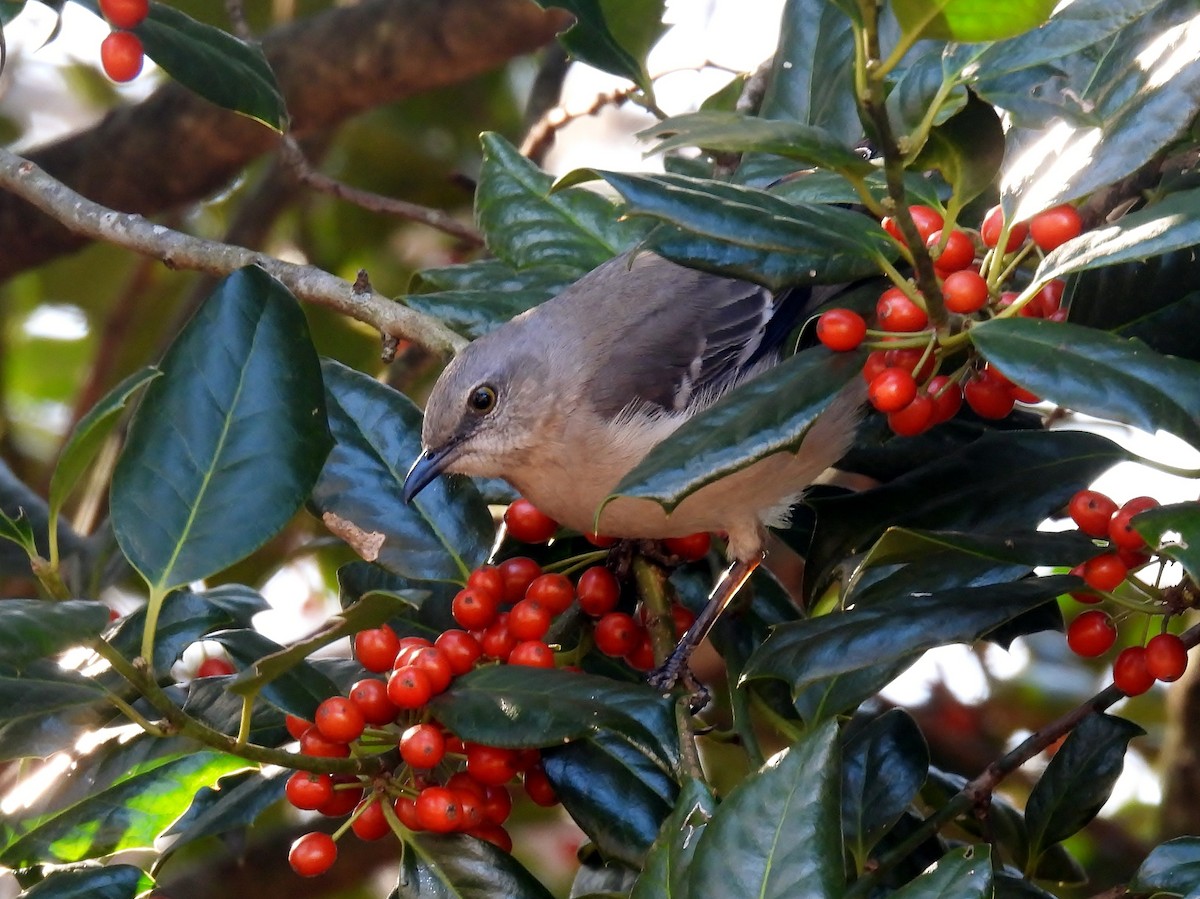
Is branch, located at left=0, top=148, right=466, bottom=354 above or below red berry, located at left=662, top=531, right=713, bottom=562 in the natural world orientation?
above

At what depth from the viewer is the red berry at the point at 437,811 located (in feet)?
5.94

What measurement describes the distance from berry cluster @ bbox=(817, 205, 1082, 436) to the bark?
2.77 m

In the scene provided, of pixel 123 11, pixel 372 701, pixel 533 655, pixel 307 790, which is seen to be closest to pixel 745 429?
pixel 533 655

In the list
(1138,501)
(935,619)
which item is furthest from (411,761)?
(1138,501)

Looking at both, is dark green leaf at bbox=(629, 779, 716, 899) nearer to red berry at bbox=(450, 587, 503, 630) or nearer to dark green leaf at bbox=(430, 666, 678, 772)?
dark green leaf at bbox=(430, 666, 678, 772)

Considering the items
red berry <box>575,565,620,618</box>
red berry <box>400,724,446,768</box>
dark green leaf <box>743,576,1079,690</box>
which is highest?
dark green leaf <box>743,576,1079,690</box>

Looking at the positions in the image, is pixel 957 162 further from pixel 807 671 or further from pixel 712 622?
pixel 712 622

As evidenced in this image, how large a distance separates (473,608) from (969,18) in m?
1.12

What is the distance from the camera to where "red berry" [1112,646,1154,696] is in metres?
1.93

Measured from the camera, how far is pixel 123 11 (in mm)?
2441

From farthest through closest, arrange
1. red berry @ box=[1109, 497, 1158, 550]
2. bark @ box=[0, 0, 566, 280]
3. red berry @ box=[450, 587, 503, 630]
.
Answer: bark @ box=[0, 0, 566, 280]
red berry @ box=[450, 587, 503, 630]
red berry @ box=[1109, 497, 1158, 550]

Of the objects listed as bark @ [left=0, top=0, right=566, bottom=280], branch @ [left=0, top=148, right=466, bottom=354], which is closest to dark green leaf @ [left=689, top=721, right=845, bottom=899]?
branch @ [left=0, top=148, right=466, bottom=354]

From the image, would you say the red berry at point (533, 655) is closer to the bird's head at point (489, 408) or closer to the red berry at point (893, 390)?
the red berry at point (893, 390)

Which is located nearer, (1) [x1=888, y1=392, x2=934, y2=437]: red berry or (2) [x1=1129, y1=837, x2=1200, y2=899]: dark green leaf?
(2) [x1=1129, y1=837, x2=1200, y2=899]: dark green leaf
